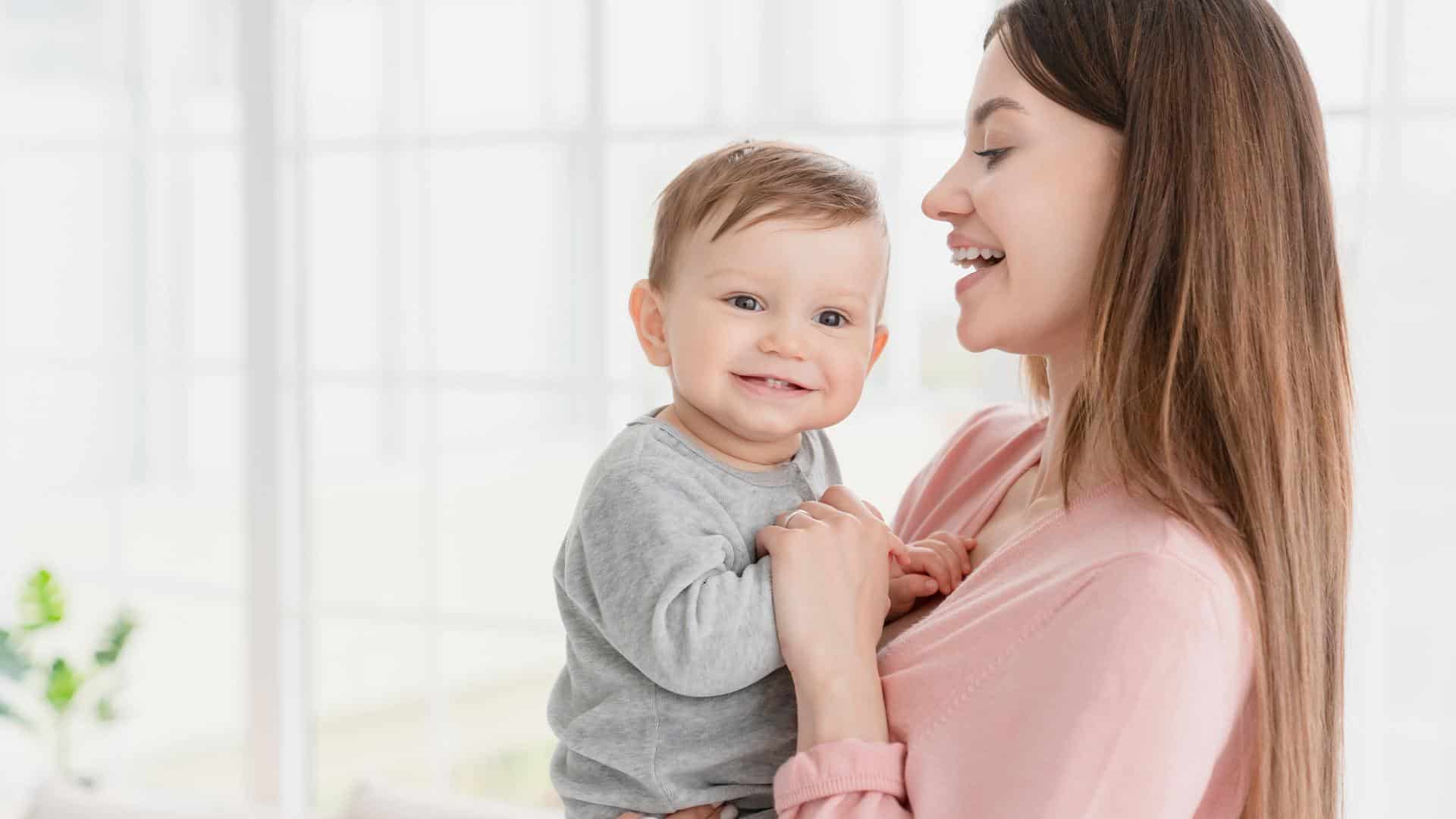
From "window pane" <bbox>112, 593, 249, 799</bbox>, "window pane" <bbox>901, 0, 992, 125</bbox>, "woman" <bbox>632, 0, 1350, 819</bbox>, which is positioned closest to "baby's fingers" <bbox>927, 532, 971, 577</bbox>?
"woman" <bbox>632, 0, 1350, 819</bbox>

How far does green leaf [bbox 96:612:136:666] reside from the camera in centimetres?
317

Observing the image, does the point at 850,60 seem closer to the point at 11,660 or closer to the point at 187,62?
the point at 187,62

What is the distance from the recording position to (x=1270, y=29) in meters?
1.23

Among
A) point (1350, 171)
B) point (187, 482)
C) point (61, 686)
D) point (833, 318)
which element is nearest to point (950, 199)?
point (833, 318)

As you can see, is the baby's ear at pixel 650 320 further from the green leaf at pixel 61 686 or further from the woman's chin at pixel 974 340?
the green leaf at pixel 61 686

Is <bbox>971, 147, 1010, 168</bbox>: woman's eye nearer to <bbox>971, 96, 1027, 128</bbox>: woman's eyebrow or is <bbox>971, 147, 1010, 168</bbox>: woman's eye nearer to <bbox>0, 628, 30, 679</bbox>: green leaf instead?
<bbox>971, 96, 1027, 128</bbox>: woman's eyebrow

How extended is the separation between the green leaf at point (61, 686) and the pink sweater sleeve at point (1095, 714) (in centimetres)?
267

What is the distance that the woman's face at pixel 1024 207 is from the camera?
1258 millimetres

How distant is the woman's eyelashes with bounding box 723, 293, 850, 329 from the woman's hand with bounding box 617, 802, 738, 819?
1.67 feet

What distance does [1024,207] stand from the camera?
4.17ft

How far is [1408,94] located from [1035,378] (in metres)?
0.84

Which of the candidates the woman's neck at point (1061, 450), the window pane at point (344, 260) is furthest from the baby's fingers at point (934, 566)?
the window pane at point (344, 260)

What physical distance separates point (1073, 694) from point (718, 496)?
438 mm

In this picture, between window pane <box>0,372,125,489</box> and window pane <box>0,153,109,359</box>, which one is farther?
window pane <box>0,372,125,489</box>
